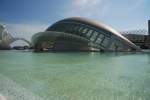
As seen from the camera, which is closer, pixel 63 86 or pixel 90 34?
pixel 63 86

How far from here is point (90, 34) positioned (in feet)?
142

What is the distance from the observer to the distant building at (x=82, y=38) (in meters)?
41.1

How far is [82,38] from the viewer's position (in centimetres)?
4353

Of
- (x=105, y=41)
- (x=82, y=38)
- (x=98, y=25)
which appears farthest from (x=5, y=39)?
(x=105, y=41)

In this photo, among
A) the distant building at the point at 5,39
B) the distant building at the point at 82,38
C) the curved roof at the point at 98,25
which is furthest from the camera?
the distant building at the point at 5,39

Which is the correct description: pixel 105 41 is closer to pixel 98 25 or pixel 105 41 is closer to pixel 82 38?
pixel 98 25

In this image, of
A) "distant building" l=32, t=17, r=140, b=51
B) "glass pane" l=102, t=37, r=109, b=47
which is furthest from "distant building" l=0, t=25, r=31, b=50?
"glass pane" l=102, t=37, r=109, b=47

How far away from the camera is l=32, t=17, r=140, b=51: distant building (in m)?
41.1

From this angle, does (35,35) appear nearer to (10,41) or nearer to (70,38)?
(70,38)

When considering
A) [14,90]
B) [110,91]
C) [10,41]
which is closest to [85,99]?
[110,91]

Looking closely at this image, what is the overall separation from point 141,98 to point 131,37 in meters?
86.4

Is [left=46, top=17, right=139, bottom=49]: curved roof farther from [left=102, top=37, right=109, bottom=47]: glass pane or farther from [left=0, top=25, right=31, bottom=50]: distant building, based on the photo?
[left=0, top=25, right=31, bottom=50]: distant building

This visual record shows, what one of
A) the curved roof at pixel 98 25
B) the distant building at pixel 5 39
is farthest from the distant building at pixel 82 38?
the distant building at pixel 5 39

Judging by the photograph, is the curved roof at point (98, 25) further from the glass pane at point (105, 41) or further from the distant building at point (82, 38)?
the glass pane at point (105, 41)
